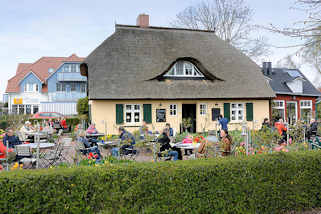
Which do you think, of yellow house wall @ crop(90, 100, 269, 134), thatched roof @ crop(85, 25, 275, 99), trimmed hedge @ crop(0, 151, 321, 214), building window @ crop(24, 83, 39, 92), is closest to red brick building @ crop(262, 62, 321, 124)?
yellow house wall @ crop(90, 100, 269, 134)

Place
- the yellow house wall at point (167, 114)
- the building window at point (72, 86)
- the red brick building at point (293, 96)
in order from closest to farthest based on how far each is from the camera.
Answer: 1. the yellow house wall at point (167, 114)
2. the red brick building at point (293, 96)
3. the building window at point (72, 86)

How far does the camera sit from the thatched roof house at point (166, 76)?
1672 centimetres

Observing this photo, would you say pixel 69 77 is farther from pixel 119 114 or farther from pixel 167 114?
pixel 167 114

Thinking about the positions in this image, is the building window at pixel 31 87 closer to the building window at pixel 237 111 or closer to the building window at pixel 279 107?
the building window at pixel 237 111

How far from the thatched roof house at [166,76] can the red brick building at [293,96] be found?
4699 millimetres

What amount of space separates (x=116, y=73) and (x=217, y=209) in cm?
1378

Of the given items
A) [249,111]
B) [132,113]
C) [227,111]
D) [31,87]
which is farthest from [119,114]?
[31,87]

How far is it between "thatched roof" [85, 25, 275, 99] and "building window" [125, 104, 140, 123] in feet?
3.18

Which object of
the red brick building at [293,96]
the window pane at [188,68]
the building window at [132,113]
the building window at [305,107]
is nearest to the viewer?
the building window at [132,113]

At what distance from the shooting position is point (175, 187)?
175 inches

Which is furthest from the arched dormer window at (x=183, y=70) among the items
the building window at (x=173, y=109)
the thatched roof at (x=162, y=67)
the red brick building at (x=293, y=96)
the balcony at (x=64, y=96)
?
the balcony at (x=64, y=96)

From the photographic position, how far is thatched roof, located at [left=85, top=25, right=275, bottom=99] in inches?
664

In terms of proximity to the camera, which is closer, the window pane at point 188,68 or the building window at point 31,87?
the window pane at point 188,68

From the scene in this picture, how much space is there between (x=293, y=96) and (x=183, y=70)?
39.3ft
